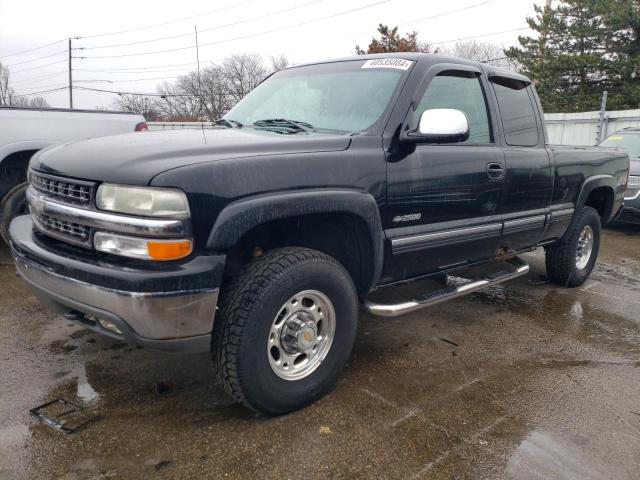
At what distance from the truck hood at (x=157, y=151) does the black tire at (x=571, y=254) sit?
3105mm

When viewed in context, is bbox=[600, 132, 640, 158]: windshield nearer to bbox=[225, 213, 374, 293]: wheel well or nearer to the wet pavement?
the wet pavement

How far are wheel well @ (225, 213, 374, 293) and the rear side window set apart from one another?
5.51 ft

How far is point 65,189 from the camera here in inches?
100

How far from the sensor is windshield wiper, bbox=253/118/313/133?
3.25 meters

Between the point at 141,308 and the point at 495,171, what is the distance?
2.57 m

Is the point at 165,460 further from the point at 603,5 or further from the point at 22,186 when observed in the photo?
the point at 603,5

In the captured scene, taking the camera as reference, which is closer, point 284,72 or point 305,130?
point 305,130

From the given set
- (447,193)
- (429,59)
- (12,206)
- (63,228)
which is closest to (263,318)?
(63,228)

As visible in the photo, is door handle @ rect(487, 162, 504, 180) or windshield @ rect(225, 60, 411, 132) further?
door handle @ rect(487, 162, 504, 180)

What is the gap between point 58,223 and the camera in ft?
8.50

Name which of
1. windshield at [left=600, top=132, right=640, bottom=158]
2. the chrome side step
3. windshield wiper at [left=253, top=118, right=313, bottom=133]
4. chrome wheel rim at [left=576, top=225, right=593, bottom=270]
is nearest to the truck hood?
windshield wiper at [left=253, top=118, right=313, bottom=133]

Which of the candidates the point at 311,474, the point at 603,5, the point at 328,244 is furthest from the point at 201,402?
the point at 603,5

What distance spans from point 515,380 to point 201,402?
6.19 ft

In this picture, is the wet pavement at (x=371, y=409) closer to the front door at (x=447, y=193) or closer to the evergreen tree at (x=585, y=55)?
the front door at (x=447, y=193)
